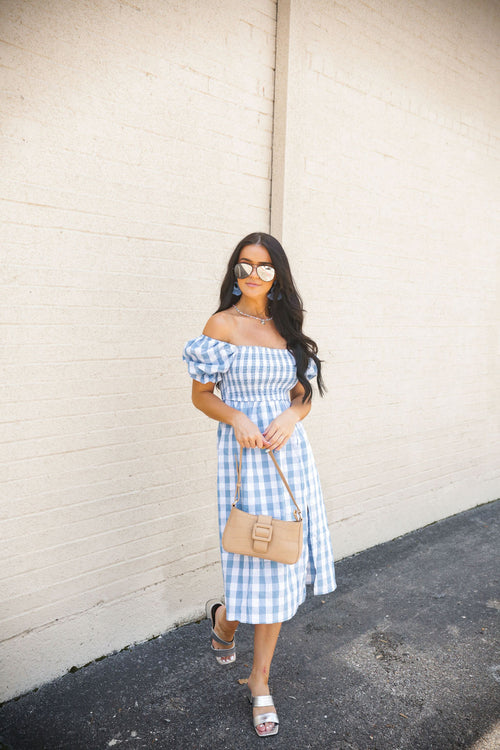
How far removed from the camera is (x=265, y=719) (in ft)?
7.64

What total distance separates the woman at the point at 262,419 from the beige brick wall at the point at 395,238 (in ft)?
3.29

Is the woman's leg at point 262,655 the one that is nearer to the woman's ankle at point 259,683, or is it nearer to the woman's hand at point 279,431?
the woman's ankle at point 259,683

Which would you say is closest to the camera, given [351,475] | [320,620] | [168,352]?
[168,352]

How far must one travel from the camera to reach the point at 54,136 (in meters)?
2.46

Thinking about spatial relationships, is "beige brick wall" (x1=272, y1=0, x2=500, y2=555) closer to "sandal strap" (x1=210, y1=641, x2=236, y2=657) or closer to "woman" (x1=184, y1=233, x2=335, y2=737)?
"woman" (x1=184, y1=233, x2=335, y2=737)

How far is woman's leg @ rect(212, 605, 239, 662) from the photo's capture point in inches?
104

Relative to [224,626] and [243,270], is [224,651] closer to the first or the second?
[224,626]

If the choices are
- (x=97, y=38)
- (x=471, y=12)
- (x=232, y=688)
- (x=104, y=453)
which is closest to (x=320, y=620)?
(x=232, y=688)

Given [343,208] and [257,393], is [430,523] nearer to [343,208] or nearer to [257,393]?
[343,208]

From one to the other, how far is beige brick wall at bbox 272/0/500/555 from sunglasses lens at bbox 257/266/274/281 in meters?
1.05

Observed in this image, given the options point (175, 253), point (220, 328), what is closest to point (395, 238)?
point (175, 253)

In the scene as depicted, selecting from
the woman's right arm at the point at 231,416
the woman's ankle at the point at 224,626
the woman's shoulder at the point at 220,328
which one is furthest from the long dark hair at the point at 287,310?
the woman's ankle at the point at 224,626

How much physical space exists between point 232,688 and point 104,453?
49.6 inches

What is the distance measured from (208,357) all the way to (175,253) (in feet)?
2.88
